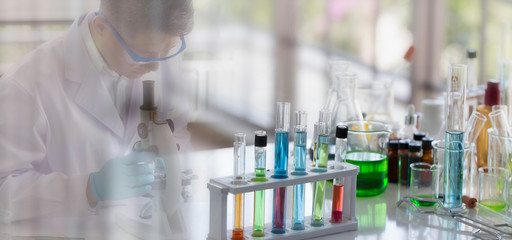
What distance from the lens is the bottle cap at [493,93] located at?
5.82 feet

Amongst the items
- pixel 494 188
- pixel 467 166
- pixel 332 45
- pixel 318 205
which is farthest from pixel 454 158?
pixel 332 45

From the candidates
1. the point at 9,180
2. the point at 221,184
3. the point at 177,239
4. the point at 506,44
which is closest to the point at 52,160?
the point at 9,180

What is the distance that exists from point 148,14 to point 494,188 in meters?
0.86

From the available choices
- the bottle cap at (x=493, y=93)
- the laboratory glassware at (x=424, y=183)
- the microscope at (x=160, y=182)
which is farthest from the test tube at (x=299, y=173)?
the bottle cap at (x=493, y=93)

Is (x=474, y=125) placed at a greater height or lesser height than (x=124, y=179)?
greater

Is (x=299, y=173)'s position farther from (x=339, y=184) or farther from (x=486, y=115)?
(x=486, y=115)

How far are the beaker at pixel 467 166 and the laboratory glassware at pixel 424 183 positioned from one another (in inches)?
0.6

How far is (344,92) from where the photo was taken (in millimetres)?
1765

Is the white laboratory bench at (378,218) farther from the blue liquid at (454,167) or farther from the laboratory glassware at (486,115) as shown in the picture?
the laboratory glassware at (486,115)

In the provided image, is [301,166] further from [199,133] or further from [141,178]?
[199,133]

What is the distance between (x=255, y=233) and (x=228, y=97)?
125 inches

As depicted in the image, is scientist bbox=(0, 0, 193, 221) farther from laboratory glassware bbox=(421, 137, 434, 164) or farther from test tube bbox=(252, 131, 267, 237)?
laboratory glassware bbox=(421, 137, 434, 164)

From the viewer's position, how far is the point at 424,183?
160 centimetres

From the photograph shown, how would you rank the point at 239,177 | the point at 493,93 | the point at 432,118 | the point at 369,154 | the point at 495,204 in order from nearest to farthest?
the point at 239,177
the point at 495,204
the point at 369,154
the point at 493,93
the point at 432,118
